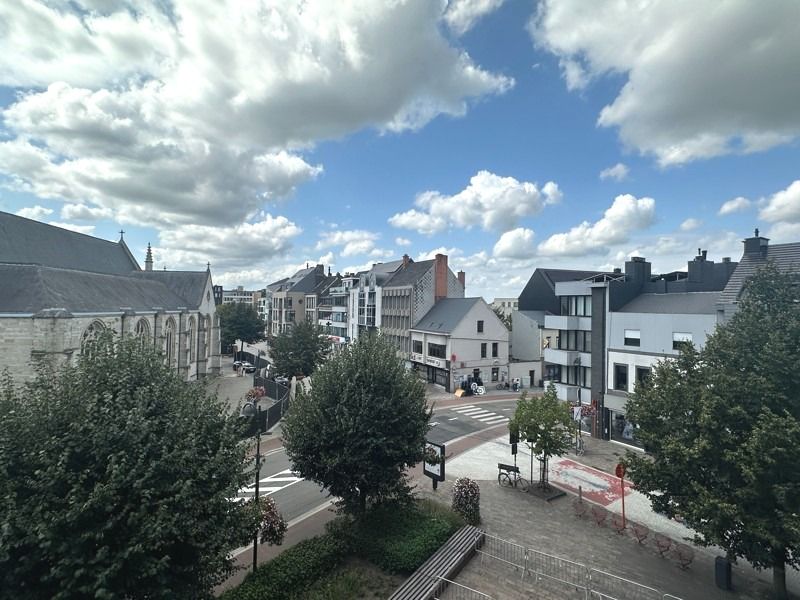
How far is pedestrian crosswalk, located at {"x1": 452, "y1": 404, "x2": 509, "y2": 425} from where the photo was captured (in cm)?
3124

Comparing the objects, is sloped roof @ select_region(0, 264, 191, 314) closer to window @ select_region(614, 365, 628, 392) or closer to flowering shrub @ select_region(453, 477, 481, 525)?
flowering shrub @ select_region(453, 477, 481, 525)

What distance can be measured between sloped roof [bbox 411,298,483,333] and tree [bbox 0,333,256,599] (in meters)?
34.6

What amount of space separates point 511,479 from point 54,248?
1690 inches

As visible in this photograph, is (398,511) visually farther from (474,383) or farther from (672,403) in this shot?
(474,383)

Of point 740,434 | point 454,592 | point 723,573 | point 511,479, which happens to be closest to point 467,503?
point 454,592

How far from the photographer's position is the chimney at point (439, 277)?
49.2 metres

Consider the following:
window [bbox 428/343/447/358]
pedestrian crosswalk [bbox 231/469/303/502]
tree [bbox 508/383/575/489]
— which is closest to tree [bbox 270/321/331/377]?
window [bbox 428/343/447/358]

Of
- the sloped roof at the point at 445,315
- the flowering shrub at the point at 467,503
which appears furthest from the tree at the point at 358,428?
the sloped roof at the point at 445,315

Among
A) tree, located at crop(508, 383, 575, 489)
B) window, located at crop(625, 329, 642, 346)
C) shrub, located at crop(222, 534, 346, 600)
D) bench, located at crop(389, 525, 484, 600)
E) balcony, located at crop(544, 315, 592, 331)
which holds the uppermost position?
balcony, located at crop(544, 315, 592, 331)

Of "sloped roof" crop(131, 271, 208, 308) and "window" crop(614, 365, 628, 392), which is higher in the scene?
"sloped roof" crop(131, 271, 208, 308)

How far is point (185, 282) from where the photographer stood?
49.5m

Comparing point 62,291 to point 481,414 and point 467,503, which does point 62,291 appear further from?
point 481,414

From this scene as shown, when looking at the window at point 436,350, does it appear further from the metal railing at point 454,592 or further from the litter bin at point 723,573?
the metal railing at point 454,592

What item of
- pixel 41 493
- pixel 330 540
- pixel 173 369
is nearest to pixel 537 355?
pixel 330 540
